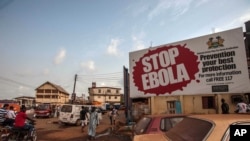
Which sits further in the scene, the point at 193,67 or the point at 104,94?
the point at 104,94

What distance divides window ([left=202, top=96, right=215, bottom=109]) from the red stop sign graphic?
1.81m

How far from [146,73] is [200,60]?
4.82m

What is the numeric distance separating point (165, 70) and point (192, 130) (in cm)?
1505

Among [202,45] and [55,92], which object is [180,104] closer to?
[202,45]

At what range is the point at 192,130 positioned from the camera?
12.8 ft

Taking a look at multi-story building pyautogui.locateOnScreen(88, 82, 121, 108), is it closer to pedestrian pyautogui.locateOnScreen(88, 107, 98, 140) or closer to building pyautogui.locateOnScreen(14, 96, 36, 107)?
building pyautogui.locateOnScreen(14, 96, 36, 107)

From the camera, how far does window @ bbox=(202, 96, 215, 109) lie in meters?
17.4

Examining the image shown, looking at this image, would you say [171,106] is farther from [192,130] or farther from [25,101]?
[25,101]

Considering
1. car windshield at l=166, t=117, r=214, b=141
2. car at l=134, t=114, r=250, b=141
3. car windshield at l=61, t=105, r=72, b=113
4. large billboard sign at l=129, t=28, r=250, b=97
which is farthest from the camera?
car windshield at l=61, t=105, r=72, b=113

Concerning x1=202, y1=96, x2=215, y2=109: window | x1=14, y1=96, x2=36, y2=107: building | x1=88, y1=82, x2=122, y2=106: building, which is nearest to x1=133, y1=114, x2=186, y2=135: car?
x1=202, y1=96, x2=215, y2=109: window

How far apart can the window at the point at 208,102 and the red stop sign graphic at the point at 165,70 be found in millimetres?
1814

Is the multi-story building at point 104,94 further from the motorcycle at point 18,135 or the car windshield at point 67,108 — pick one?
the motorcycle at point 18,135

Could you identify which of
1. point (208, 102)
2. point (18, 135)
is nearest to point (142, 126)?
point (18, 135)

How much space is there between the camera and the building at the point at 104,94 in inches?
3391
